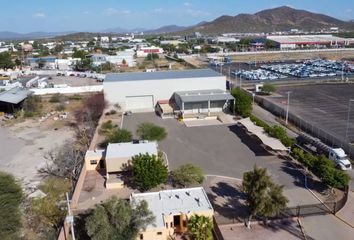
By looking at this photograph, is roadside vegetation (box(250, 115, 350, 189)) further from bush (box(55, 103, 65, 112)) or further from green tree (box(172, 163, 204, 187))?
bush (box(55, 103, 65, 112))

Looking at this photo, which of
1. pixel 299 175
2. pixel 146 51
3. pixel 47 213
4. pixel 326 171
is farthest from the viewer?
pixel 146 51

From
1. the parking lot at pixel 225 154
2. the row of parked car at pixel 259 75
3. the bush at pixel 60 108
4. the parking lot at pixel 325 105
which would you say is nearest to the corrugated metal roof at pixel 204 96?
the parking lot at pixel 225 154

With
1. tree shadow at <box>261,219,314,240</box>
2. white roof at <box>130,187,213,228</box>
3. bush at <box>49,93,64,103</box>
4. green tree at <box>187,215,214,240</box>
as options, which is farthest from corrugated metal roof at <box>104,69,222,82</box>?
green tree at <box>187,215,214,240</box>

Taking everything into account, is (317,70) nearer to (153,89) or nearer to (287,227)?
(153,89)

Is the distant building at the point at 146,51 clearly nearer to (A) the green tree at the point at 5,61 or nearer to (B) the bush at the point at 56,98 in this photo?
(A) the green tree at the point at 5,61

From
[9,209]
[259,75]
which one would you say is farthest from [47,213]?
[259,75]
